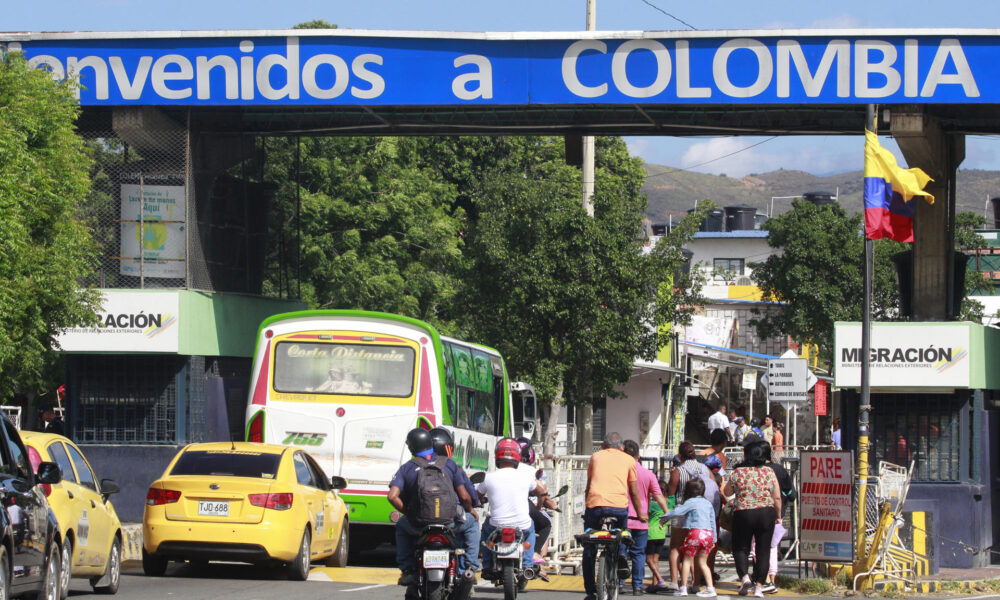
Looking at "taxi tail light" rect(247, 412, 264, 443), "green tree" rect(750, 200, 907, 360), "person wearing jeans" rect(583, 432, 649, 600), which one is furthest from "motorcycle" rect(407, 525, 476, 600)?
"green tree" rect(750, 200, 907, 360)

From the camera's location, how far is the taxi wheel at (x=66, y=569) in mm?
11930

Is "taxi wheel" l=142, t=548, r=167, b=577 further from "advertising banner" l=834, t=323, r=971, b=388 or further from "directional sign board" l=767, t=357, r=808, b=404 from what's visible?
"directional sign board" l=767, t=357, r=808, b=404

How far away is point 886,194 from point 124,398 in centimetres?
1245

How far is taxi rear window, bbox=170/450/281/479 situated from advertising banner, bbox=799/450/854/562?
605cm

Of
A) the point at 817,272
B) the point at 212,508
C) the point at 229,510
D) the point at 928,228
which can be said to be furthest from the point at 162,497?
the point at 817,272

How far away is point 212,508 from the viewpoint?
50.1 feet

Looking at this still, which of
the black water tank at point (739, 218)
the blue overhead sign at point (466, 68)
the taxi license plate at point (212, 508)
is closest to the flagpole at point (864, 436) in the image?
the blue overhead sign at point (466, 68)

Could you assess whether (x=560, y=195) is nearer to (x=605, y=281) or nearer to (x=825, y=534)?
(x=605, y=281)

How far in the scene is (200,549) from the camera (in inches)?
601

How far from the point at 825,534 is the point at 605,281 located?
1632 cm

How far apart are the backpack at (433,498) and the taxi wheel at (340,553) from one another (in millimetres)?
6602

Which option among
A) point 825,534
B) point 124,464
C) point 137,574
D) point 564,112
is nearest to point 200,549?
point 137,574

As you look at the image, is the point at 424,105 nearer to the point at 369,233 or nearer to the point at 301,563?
the point at 301,563

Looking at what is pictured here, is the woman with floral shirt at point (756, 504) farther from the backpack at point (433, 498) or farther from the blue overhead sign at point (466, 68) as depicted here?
the blue overhead sign at point (466, 68)
